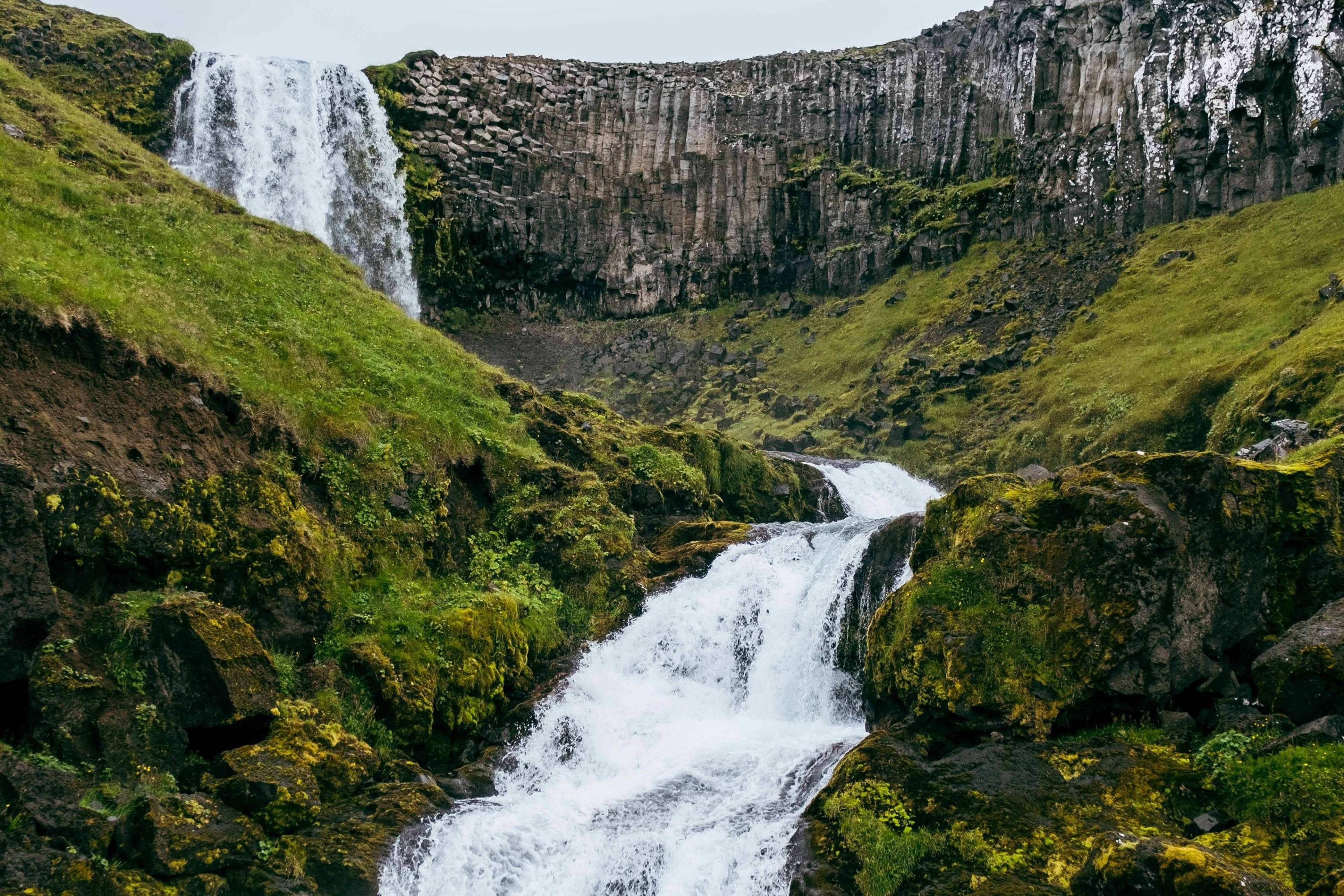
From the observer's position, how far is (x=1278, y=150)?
5088 centimetres

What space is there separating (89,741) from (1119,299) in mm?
50830

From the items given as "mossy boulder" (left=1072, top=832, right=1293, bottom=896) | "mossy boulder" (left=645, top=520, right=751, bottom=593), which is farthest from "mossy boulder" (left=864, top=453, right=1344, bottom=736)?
"mossy boulder" (left=645, top=520, right=751, bottom=593)

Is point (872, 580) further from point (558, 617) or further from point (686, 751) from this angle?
point (558, 617)

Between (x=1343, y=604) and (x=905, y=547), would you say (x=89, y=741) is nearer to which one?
(x=905, y=547)

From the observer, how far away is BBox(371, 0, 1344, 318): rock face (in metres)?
57.4

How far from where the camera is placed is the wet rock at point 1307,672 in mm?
12508

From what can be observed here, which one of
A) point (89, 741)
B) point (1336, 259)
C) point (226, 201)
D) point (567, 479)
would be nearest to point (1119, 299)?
point (1336, 259)

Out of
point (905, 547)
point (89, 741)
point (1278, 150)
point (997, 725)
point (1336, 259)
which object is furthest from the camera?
point (1278, 150)

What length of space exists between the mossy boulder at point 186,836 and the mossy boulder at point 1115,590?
976 cm

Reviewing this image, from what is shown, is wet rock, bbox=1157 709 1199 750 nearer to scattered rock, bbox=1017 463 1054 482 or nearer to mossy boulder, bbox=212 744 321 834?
mossy boulder, bbox=212 744 321 834

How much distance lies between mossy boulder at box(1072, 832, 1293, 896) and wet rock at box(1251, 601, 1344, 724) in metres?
3.11

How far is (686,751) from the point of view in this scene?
1772cm

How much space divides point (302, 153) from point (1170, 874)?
6075cm

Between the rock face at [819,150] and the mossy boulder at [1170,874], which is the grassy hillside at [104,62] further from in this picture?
the mossy boulder at [1170,874]
